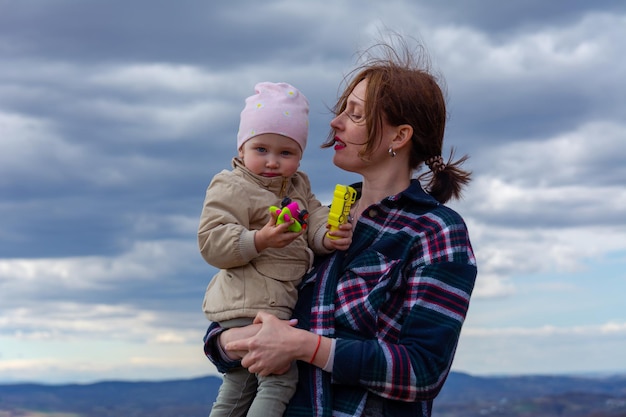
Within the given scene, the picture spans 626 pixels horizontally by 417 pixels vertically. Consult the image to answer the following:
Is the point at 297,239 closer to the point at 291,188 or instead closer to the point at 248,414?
the point at 291,188

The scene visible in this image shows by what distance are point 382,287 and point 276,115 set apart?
1368 mm

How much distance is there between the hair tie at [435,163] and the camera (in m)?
6.45

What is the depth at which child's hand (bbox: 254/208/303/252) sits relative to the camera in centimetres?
552

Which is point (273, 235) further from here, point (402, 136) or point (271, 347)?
point (402, 136)

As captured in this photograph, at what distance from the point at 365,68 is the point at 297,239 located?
4.44 feet

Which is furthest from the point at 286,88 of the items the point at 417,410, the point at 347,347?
the point at 417,410

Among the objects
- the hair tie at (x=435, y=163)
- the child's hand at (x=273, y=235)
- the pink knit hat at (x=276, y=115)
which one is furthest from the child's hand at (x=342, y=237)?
the hair tie at (x=435, y=163)

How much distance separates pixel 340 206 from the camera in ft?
19.3

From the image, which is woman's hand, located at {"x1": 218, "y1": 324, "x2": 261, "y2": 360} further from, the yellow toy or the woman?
the yellow toy

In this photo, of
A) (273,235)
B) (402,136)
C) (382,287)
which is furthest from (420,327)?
(402,136)

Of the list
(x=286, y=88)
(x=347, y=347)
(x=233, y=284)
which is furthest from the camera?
(x=286, y=88)

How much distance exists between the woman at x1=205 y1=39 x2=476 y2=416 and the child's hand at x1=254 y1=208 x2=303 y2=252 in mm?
466

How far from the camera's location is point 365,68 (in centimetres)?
637

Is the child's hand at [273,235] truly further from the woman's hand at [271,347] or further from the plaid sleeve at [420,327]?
the plaid sleeve at [420,327]
